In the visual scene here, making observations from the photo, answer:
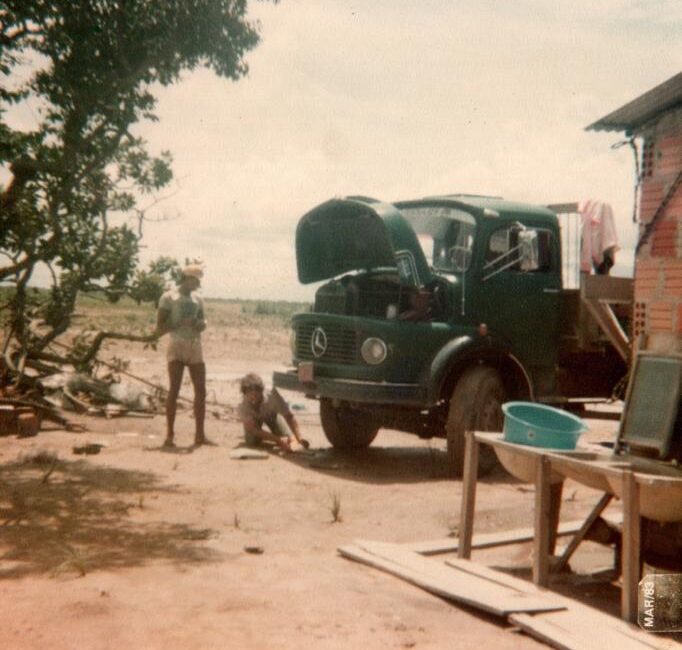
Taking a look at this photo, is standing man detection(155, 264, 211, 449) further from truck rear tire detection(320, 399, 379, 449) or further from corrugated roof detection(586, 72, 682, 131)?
corrugated roof detection(586, 72, 682, 131)

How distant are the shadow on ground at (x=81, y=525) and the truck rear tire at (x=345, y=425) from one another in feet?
8.45

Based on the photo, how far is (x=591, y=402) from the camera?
31.8 feet

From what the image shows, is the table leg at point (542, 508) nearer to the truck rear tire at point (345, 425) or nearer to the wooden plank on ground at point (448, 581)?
the wooden plank on ground at point (448, 581)

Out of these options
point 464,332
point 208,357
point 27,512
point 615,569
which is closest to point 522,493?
point 464,332

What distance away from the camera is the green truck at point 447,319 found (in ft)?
28.4

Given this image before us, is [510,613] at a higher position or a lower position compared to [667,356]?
lower

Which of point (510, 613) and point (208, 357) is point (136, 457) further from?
point (208, 357)

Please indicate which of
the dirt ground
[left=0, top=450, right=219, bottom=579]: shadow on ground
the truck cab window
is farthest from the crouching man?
the truck cab window

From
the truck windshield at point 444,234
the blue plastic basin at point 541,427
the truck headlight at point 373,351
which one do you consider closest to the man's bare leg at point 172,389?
the truck headlight at point 373,351

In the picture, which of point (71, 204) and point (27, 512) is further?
point (71, 204)

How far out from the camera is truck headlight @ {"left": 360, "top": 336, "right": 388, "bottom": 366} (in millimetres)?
8688

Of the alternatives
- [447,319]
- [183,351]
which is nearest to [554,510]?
[447,319]

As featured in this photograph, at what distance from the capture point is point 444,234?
31.0 ft

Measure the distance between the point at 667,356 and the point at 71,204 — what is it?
554 cm
